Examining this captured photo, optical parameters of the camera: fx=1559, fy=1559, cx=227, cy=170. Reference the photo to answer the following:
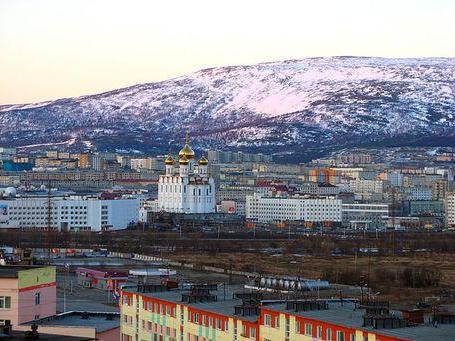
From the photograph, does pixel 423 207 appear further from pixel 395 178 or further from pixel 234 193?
pixel 395 178

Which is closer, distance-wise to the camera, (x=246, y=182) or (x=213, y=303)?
(x=213, y=303)

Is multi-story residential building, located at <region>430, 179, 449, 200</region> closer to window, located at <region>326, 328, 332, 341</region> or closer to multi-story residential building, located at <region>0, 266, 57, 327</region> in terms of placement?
multi-story residential building, located at <region>0, 266, 57, 327</region>

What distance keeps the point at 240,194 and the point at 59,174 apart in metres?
23.6

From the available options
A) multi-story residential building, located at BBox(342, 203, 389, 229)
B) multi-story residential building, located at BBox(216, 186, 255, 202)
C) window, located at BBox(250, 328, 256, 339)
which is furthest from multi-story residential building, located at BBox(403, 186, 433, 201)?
window, located at BBox(250, 328, 256, 339)

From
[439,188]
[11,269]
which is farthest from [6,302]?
[439,188]

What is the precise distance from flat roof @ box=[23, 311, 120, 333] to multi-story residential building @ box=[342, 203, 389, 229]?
7561 cm

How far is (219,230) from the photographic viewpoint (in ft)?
275

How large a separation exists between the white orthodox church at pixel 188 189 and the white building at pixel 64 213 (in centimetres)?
1009

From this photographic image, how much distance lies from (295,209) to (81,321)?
8005 cm

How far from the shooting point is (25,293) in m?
21.3

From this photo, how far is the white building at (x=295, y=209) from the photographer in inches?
3979

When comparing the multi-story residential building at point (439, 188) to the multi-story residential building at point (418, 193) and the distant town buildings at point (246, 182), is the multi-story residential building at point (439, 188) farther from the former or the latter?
the multi-story residential building at point (418, 193)

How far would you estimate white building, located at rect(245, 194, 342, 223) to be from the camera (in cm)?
10106

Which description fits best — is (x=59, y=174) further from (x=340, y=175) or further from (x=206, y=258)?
(x=206, y=258)
